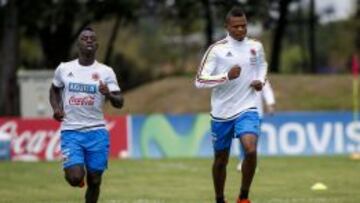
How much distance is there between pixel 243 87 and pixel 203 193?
410cm

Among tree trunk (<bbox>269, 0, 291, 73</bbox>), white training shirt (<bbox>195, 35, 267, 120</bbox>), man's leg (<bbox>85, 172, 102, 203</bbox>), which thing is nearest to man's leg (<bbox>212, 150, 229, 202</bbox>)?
white training shirt (<bbox>195, 35, 267, 120</bbox>)

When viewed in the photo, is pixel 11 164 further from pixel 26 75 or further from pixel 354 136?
pixel 26 75

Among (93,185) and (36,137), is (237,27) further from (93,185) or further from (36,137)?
(36,137)

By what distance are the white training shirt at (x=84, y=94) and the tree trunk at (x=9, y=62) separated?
2635cm

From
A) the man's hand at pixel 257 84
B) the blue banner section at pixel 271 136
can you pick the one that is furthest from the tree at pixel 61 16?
the man's hand at pixel 257 84

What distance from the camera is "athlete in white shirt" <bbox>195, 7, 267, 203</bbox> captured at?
11.4 m

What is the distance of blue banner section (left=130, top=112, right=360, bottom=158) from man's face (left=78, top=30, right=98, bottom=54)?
15456 mm

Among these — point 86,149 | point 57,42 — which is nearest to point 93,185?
point 86,149

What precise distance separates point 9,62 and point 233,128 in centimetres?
2649

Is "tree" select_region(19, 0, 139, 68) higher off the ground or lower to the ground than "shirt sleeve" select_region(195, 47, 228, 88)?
lower

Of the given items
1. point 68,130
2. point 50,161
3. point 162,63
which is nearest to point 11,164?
point 50,161

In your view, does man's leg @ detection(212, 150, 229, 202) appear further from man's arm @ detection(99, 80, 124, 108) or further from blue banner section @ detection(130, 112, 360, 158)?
Result: blue banner section @ detection(130, 112, 360, 158)

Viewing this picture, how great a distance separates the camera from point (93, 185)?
10.9 m

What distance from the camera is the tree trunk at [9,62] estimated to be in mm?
36781
